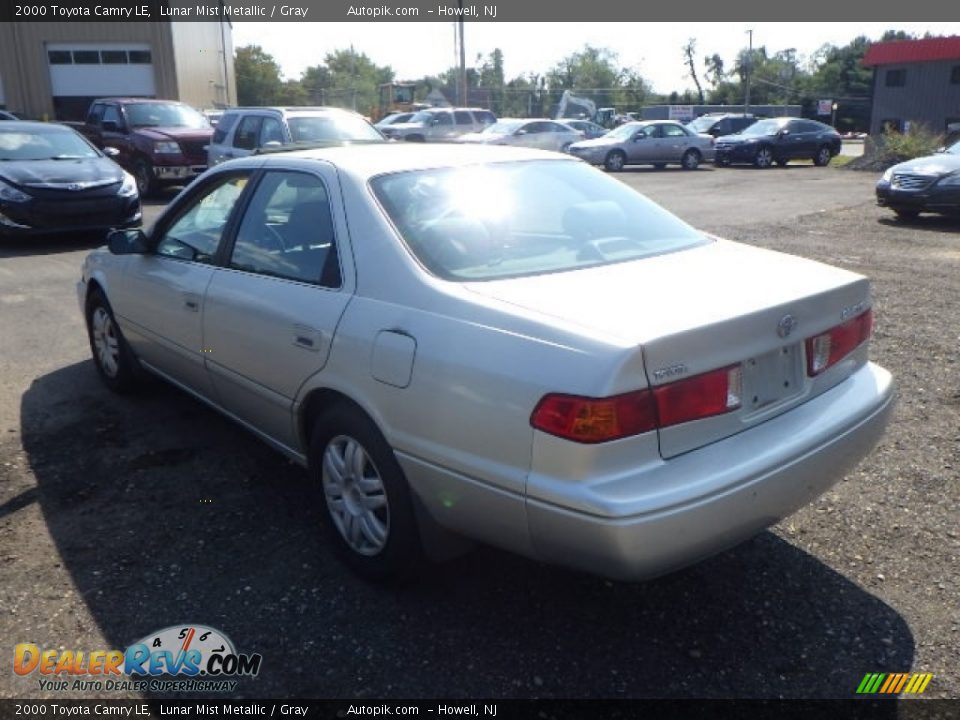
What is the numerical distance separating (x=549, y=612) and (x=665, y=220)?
1.82 m

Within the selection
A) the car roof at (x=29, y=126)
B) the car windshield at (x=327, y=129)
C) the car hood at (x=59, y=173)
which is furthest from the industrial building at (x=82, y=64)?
the car hood at (x=59, y=173)

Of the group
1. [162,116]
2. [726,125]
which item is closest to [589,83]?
[726,125]

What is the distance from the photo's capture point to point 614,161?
2545cm

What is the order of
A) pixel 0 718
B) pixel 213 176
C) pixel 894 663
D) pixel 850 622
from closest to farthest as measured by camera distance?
pixel 0 718
pixel 894 663
pixel 850 622
pixel 213 176

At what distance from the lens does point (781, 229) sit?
1208 centimetres

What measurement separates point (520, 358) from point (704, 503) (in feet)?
2.24

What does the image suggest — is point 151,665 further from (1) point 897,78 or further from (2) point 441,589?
(1) point 897,78

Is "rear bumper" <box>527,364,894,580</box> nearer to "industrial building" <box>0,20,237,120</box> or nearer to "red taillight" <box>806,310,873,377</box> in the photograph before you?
"red taillight" <box>806,310,873,377</box>

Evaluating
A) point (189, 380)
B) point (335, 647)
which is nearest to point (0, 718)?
point (335, 647)

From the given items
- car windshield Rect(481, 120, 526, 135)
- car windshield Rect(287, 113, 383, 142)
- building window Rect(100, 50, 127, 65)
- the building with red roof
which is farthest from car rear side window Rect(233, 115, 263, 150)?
the building with red roof

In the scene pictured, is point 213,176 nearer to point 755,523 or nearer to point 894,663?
point 755,523

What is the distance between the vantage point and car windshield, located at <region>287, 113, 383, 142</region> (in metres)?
12.2

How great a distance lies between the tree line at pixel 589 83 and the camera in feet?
209

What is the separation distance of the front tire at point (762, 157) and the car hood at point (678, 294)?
80.9 ft
